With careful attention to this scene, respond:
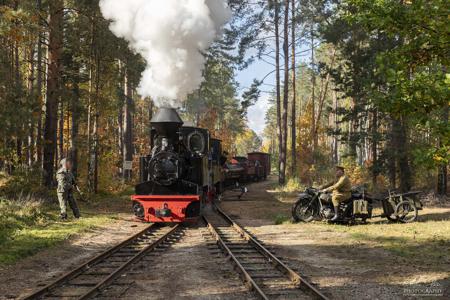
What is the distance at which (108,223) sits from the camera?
1298 centimetres

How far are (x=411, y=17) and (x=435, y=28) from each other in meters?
0.40

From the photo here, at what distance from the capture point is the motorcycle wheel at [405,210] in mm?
12477

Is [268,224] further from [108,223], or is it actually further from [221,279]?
[221,279]

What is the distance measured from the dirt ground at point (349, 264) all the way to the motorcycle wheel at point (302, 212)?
46cm

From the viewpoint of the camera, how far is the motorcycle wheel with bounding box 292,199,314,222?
43.3ft

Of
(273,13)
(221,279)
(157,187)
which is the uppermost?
(273,13)

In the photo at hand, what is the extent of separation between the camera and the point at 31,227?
36.7ft

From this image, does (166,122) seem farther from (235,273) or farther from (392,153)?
(392,153)

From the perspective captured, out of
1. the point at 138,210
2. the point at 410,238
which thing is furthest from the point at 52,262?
the point at 410,238

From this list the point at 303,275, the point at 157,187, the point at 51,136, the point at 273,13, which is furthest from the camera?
the point at 273,13

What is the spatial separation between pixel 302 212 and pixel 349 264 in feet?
17.2

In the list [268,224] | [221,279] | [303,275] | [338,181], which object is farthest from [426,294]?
[268,224]

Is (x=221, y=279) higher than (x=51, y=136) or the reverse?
the reverse

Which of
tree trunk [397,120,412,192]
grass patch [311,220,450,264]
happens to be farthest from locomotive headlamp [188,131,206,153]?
tree trunk [397,120,412,192]
